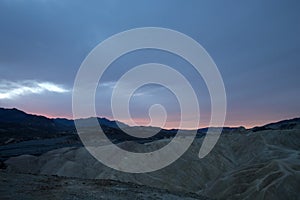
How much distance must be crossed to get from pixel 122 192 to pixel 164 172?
141 feet

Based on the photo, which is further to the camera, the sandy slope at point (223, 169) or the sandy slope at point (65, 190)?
the sandy slope at point (223, 169)

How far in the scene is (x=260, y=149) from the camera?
8044 cm

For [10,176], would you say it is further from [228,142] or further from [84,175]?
[228,142]

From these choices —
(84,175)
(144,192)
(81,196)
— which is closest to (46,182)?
(81,196)

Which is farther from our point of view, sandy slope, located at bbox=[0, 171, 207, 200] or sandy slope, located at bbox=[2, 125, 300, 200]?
sandy slope, located at bbox=[2, 125, 300, 200]

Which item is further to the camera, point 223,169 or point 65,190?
point 223,169

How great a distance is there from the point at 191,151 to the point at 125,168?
82.1ft

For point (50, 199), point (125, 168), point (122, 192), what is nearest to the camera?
point (50, 199)

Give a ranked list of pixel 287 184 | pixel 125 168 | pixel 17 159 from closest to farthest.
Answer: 1. pixel 287 184
2. pixel 125 168
3. pixel 17 159

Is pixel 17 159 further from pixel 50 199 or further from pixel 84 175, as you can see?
pixel 50 199

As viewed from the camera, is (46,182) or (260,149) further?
(260,149)

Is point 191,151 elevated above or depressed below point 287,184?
above

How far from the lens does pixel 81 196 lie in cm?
1565

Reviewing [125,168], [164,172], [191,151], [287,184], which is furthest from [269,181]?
[191,151]
